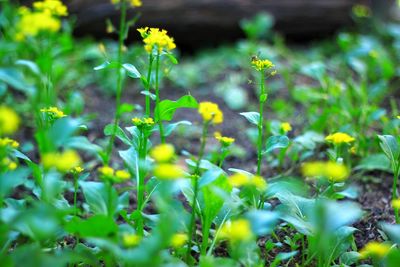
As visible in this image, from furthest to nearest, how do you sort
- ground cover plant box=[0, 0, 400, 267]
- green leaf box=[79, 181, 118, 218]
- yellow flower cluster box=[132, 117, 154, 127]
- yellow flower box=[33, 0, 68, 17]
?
1. yellow flower box=[33, 0, 68, 17]
2. yellow flower cluster box=[132, 117, 154, 127]
3. green leaf box=[79, 181, 118, 218]
4. ground cover plant box=[0, 0, 400, 267]

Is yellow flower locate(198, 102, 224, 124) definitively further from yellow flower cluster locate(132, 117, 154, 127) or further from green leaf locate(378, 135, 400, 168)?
green leaf locate(378, 135, 400, 168)

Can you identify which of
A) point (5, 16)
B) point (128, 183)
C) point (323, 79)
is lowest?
point (128, 183)

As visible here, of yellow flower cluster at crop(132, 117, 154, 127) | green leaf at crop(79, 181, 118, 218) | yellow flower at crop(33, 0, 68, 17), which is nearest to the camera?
green leaf at crop(79, 181, 118, 218)

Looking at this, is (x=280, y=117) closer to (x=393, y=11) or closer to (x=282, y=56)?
(x=282, y=56)

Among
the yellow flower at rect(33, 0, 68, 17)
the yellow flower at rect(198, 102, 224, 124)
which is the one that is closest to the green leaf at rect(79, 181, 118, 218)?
the yellow flower at rect(198, 102, 224, 124)

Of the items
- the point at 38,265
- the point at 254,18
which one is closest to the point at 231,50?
the point at 254,18

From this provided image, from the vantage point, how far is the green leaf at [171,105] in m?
1.82

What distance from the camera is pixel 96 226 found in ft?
4.75

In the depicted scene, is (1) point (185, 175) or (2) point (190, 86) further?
A: (2) point (190, 86)

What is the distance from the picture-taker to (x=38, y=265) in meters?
1.24

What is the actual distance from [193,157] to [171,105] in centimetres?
27

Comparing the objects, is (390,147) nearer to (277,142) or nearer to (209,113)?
(277,142)

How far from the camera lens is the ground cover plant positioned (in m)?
1.38

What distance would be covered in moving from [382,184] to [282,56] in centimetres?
193
